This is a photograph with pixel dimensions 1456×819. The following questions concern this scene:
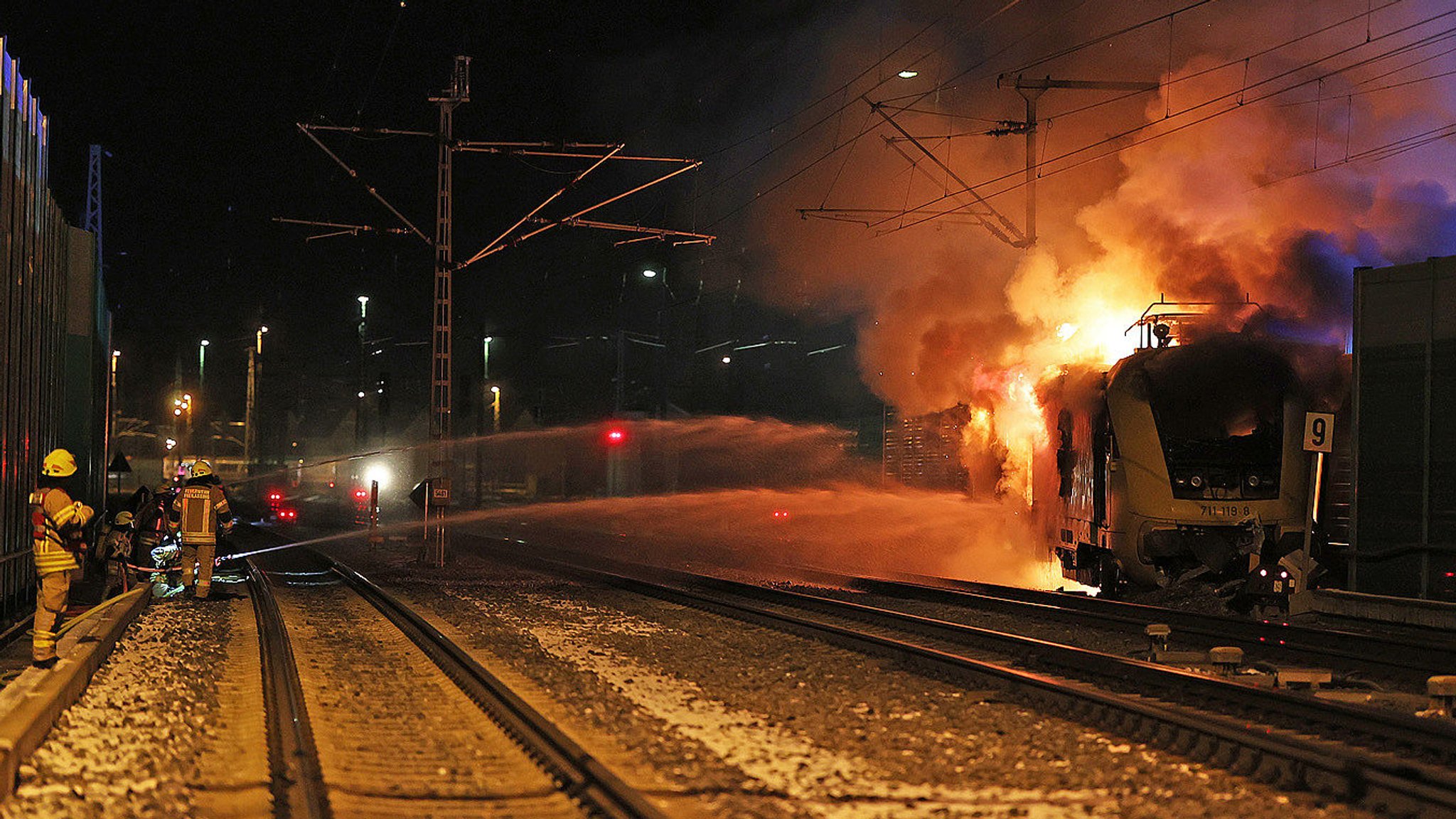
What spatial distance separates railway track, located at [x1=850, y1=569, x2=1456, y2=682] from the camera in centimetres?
1155

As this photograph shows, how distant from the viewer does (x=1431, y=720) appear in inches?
312

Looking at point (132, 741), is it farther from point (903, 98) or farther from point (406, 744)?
point (903, 98)

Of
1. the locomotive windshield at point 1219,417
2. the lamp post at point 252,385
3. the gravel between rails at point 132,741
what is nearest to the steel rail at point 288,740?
the gravel between rails at point 132,741

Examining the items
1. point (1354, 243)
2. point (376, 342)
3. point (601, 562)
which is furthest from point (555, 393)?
point (1354, 243)

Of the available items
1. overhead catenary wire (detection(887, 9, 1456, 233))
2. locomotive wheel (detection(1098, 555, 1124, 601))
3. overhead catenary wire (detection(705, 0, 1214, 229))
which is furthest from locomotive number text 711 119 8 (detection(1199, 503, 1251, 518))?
overhead catenary wire (detection(705, 0, 1214, 229))

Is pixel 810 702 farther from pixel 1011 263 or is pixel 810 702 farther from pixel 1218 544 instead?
pixel 1011 263

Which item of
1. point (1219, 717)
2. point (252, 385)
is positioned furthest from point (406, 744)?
point (252, 385)

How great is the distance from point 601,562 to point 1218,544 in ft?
50.6

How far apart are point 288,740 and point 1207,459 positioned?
12.3 metres

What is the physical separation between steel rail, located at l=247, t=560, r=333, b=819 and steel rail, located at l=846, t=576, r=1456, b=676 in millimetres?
8737

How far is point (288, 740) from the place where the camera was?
26.5 feet

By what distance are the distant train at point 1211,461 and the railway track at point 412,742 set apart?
28.7 ft

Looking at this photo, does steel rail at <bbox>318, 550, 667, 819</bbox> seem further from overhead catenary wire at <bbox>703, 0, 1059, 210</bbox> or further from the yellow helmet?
overhead catenary wire at <bbox>703, 0, 1059, 210</bbox>

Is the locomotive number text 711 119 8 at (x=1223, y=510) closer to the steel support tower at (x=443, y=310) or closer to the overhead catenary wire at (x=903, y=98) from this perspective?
the overhead catenary wire at (x=903, y=98)
